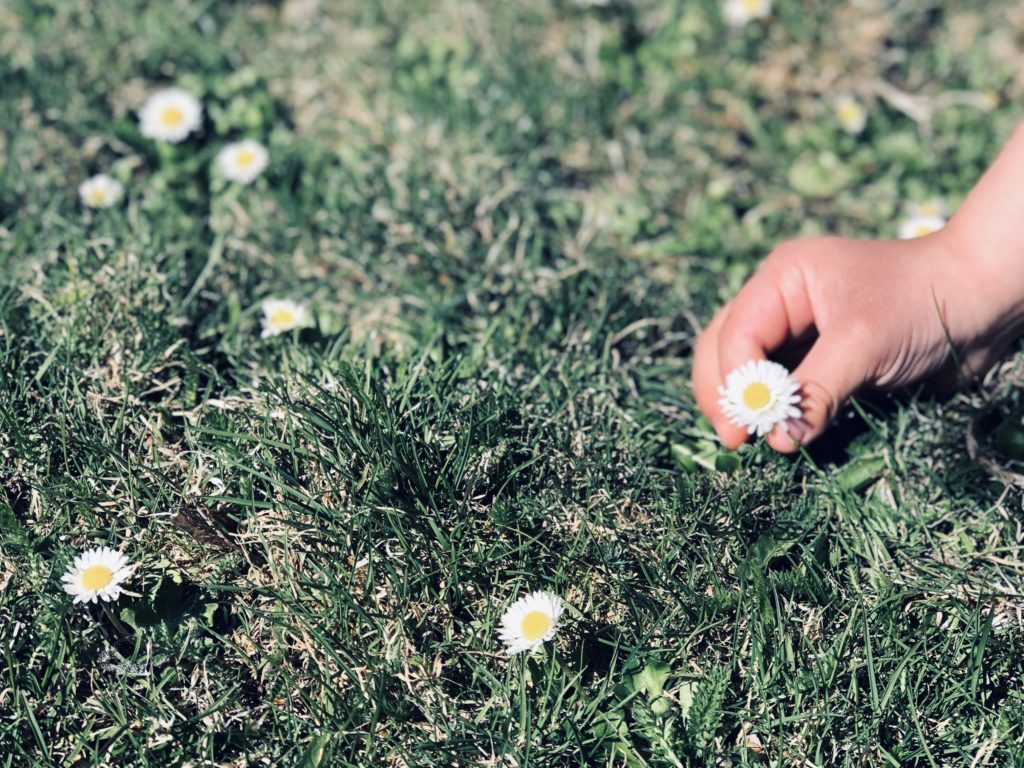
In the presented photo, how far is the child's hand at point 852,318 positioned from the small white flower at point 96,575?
3.97 feet

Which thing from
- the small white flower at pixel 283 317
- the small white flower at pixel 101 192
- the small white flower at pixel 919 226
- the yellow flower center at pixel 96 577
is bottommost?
the small white flower at pixel 919 226

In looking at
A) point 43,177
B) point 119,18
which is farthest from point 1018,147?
point 119,18

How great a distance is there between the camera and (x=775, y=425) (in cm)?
211

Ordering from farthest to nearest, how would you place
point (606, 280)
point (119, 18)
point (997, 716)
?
point (119, 18)
point (606, 280)
point (997, 716)

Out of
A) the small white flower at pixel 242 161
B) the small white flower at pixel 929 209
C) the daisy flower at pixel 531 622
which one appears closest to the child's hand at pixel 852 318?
the daisy flower at pixel 531 622

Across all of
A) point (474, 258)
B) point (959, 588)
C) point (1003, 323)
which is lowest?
point (959, 588)

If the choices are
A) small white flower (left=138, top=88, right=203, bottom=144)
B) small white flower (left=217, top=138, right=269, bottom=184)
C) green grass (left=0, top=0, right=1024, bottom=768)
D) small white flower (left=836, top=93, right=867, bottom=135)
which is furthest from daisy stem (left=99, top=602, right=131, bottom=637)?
small white flower (left=836, top=93, right=867, bottom=135)

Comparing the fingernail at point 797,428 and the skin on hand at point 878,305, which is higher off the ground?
the skin on hand at point 878,305

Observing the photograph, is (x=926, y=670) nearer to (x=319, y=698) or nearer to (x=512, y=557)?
(x=512, y=557)

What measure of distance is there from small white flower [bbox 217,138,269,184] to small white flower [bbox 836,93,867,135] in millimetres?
1767

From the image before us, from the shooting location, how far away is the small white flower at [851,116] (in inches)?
130

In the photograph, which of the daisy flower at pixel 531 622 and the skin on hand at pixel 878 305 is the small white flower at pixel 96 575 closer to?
the daisy flower at pixel 531 622

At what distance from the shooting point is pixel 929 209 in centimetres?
305

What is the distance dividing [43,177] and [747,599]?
2.20 m
